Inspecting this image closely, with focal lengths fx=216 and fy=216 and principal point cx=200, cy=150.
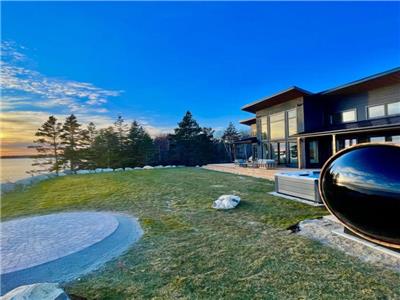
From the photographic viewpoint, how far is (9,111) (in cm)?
948

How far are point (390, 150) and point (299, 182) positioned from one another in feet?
13.4

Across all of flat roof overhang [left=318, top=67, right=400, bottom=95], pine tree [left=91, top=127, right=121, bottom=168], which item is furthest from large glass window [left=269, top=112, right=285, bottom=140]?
pine tree [left=91, top=127, right=121, bottom=168]

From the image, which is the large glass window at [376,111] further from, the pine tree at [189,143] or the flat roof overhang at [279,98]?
the pine tree at [189,143]

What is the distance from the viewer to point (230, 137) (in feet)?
99.9

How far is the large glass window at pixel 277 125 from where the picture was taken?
51.6 ft

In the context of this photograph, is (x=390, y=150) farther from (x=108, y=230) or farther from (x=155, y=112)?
(x=155, y=112)

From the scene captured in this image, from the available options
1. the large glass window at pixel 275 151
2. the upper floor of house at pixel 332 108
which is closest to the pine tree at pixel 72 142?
the upper floor of house at pixel 332 108

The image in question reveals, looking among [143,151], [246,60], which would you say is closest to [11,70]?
[246,60]

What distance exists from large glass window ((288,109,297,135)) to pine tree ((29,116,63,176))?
21.8 metres

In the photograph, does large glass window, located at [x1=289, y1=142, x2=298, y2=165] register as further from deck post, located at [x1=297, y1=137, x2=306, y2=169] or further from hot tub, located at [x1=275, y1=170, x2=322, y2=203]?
hot tub, located at [x1=275, y1=170, x2=322, y2=203]

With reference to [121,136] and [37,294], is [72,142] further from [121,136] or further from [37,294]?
[37,294]

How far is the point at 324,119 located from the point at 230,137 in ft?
54.0

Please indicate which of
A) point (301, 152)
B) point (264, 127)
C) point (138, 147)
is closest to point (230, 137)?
point (138, 147)

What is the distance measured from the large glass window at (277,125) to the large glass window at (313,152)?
2.16m
